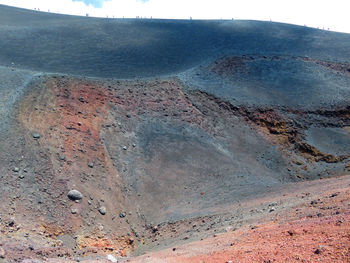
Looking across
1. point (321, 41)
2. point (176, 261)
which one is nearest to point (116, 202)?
point (176, 261)

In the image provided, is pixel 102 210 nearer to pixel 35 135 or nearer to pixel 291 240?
pixel 35 135

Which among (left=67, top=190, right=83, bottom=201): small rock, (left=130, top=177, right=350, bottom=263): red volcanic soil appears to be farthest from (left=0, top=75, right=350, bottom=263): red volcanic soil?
(left=67, top=190, right=83, bottom=201): small rock

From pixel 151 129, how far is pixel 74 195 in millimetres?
5700

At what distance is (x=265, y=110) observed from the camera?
18.8 m

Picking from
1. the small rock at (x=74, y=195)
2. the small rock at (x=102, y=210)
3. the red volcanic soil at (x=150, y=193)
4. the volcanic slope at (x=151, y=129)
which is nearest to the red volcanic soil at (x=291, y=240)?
the red volcanic soil at (x=150, y=193)

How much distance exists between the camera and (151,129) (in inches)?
614

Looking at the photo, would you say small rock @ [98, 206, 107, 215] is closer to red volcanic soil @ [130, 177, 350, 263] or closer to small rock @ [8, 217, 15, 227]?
small rock @ [8, 217, 15, 227]

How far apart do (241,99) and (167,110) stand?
4705 mm

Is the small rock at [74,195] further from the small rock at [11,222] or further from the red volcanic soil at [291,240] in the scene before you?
the red volcanic soil at [291,240]

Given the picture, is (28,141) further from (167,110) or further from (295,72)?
(295,72)

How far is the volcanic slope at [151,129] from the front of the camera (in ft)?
33.9

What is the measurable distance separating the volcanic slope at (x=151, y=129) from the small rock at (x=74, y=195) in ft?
0.49

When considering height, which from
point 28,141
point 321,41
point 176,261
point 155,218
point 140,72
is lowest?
point 155,218

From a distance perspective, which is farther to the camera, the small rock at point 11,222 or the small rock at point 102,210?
the small rock at point 102,210
